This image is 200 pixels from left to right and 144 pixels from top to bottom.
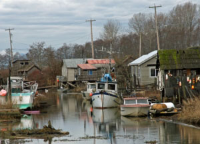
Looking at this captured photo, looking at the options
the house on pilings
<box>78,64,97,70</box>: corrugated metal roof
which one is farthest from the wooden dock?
<box>78,64,97,70</box>: corrugated metal roof

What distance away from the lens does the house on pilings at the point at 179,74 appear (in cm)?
3788

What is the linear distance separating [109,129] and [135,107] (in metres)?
6.24

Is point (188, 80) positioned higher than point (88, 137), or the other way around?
point (188, 80)

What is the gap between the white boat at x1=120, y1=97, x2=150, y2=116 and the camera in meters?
35.1

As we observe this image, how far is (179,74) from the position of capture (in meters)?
40.3

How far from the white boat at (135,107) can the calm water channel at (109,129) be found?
0.67 meters

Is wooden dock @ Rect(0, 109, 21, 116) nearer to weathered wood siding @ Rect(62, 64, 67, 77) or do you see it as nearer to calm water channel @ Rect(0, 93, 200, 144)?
calm water channel @ Rect(0, 93, 200, 144)

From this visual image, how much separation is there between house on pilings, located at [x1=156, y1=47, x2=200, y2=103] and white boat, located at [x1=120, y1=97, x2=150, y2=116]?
355 cm

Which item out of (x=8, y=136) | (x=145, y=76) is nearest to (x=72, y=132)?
(x=8, y=136)

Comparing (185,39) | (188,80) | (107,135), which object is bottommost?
(107,135)

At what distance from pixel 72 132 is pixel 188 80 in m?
14.0

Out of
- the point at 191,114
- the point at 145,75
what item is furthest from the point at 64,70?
the point at 191,114

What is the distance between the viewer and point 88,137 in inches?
1011

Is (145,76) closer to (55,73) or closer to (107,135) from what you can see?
(107,135)
